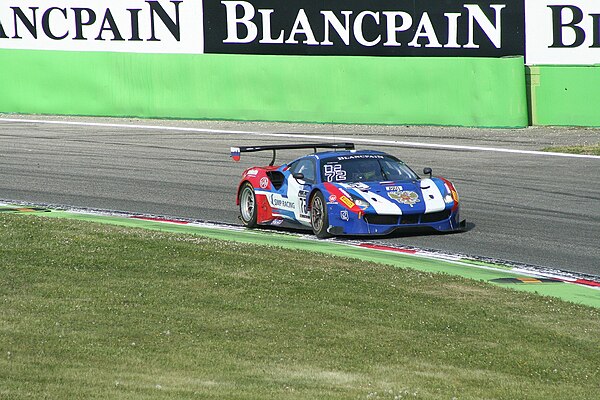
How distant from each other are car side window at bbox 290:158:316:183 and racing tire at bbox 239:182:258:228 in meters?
0.69

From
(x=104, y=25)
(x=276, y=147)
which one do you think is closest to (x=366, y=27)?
(x=104, y=25)

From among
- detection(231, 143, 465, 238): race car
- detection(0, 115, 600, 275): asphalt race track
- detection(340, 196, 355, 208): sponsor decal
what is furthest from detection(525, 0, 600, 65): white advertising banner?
detection(340, 196, 355, 208): sponsor decal

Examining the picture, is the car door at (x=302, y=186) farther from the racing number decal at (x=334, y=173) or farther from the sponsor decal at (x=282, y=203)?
the racing number decal at (x=334, y=173)

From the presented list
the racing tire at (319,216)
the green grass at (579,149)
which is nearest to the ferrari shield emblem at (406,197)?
the racing tire at (319,216)

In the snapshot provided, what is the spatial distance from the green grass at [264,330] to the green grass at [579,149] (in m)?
10.9

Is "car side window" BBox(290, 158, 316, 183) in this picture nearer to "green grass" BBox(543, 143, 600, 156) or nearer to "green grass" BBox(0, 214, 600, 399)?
"green grass" BBox(0, 214, 600, 399)

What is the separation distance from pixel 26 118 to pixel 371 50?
868 centimetres

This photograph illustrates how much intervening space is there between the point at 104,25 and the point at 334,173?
16.5 meters

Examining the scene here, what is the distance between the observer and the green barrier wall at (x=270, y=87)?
26.0 m

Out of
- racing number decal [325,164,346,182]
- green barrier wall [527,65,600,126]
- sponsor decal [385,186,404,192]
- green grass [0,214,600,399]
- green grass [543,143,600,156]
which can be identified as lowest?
green grass [0,214,600,399]

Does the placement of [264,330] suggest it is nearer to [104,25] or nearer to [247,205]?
[247,205]

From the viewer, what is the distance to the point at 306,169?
1588 centimetres

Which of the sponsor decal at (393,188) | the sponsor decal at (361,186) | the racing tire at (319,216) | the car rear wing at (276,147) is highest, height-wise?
the car rear wing at (276,147)

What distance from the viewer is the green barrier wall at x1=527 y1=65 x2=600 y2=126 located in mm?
25094
